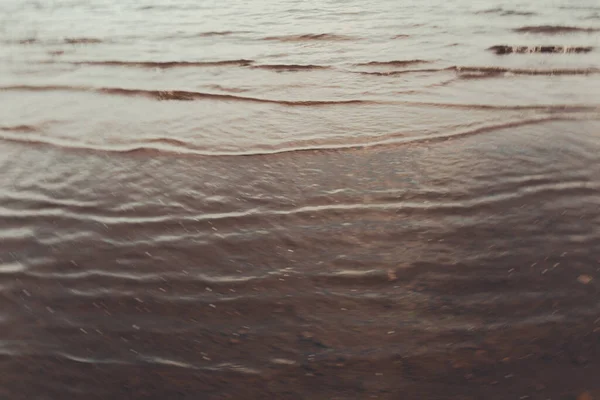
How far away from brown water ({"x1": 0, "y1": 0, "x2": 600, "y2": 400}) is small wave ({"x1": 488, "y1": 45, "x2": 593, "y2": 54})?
35.1 inches

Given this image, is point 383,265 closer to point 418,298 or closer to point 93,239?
point 418,298

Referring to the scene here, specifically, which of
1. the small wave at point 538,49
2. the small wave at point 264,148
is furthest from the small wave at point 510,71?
the small wave at point 264,148

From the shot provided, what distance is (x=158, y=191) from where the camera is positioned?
9.05ft

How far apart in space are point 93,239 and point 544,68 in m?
4.90

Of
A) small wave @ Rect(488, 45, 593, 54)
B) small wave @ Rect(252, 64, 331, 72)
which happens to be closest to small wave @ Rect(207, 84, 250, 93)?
small wave @ Rect(252, 64, 331, 72)

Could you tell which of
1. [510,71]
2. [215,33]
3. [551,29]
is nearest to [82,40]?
[215,33]

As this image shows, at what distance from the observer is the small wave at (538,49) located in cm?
595

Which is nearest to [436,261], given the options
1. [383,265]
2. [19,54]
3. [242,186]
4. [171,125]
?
[383,265]

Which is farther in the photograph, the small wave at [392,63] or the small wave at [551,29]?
the small wave at [551,29]

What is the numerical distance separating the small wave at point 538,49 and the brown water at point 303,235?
0.89 m

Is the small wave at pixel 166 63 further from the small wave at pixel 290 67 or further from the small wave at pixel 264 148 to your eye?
the small wave at pixel 264 148

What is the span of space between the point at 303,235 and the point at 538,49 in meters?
5.25

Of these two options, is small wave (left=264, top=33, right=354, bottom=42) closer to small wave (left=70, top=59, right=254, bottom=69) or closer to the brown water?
small wave (left=70, top=59, right=254, bottom=69)

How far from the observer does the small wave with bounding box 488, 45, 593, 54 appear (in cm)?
595
